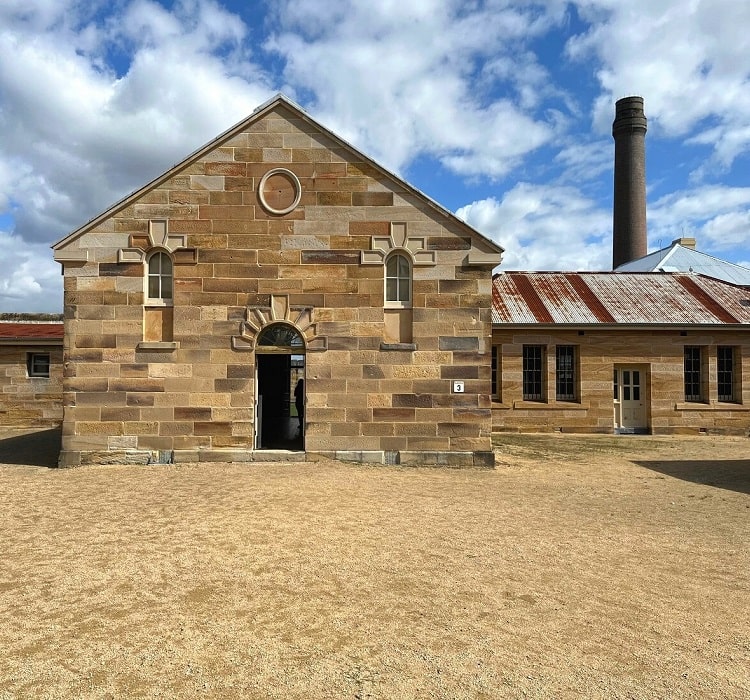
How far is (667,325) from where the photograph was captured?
18250 millimetres

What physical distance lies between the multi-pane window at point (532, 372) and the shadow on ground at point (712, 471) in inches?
230

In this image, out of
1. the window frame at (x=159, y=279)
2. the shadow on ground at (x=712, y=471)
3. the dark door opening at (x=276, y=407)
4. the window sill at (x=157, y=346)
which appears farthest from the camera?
the dark door opening at (x=276, y=407)

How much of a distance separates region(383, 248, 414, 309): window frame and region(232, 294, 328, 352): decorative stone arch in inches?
64.7

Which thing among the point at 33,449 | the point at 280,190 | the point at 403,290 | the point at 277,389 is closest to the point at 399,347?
the point at 403,290

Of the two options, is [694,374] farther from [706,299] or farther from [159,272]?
[159,272]

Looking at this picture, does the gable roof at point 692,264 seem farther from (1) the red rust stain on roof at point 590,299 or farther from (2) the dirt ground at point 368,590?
(2) the dirt ground at point 368,590

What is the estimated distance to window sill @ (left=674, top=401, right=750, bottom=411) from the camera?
1850cm

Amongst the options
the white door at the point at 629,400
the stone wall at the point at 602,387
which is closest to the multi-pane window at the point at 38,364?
the stone wall at the point at 602,387

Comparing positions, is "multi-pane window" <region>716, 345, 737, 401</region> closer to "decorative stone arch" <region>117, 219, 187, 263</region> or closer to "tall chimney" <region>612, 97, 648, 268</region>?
"tall chimney" <region>612, 97, 648, 268</region>

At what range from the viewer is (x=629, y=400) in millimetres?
18906

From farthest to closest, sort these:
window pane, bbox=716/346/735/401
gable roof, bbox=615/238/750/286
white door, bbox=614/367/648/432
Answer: gable roof, bbox=615/238/750/286
window pane, bbox=716/346/735/401
white door, bbox=614/367/648/432

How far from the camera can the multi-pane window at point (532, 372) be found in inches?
739

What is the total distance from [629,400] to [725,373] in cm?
353

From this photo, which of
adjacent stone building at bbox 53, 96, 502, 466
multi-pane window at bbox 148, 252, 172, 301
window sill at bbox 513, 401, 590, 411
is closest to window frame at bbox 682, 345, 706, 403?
window sill at bbox 513, 401, 590, 411
